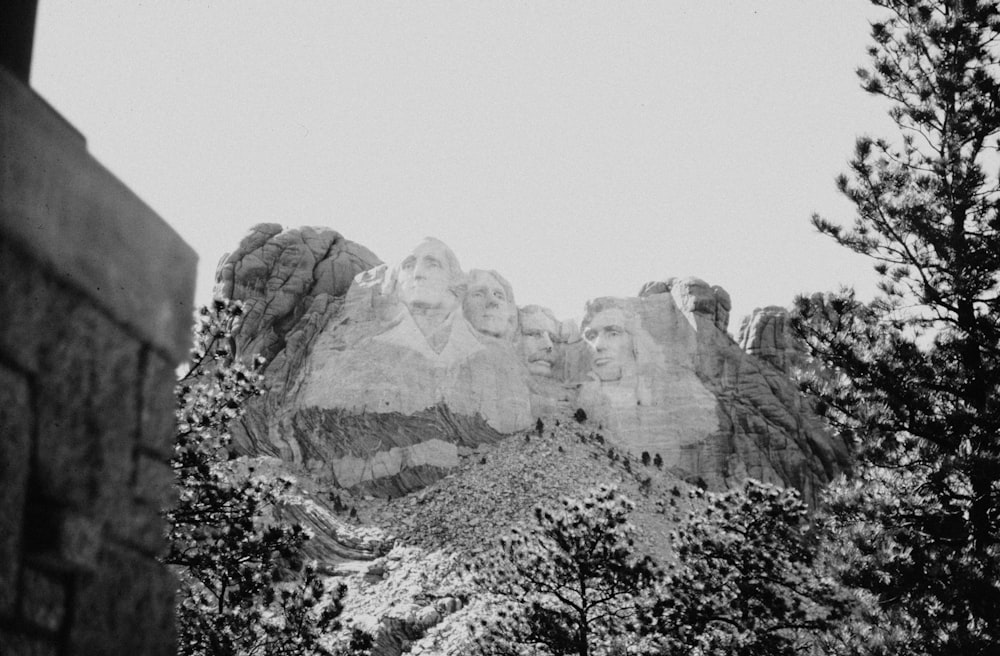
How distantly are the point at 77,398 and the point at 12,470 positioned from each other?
0.21 meters

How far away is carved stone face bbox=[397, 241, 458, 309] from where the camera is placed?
149ft

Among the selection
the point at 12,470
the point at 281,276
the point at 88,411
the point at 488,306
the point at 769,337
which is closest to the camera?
the point at 12,470

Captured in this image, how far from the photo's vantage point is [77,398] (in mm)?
1882

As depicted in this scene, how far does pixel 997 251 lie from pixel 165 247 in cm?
1119

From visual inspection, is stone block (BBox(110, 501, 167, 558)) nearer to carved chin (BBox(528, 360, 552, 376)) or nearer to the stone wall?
the stone wall

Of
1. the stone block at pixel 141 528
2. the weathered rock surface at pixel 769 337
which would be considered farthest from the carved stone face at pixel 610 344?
the stone block at pixel 141 528

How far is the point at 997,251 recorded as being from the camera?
37.9 ft

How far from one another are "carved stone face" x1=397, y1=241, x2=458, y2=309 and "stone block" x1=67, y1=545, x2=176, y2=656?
43327 millimetres

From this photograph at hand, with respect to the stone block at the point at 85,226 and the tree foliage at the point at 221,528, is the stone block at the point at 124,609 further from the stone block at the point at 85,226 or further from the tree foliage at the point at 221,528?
the tree foliage at the point at 221,528

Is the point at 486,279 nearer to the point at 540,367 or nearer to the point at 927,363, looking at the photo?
the point at 540,367

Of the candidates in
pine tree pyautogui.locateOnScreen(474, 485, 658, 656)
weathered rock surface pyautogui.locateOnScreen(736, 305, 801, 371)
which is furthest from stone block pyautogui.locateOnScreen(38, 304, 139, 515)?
weathered rock surface pyautogui.locateOnScreen(736, 305, 801, 371)

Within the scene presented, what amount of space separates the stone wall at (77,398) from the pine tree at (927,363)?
9890 millimetres

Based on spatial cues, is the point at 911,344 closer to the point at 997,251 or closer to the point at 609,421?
the point at 997,251

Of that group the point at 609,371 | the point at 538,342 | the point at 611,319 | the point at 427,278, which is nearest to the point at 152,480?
the point at 427,278
